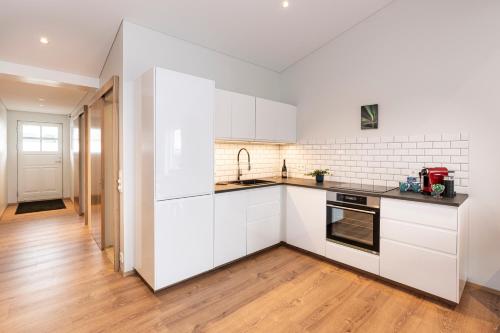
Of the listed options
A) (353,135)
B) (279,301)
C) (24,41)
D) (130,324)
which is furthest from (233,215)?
(24,41)

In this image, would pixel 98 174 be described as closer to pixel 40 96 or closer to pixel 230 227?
pixel 230 227

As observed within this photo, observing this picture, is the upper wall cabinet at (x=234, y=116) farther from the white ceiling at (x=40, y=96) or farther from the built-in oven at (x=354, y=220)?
the white ceiling at (x=40, y=96)

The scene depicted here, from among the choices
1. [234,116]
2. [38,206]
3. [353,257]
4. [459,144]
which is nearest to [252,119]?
[234,116]

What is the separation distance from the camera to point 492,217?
2.40m

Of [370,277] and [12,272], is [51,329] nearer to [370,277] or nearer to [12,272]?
[12,272]

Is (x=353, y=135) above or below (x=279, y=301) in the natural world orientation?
above

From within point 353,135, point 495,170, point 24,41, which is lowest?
point 495,170

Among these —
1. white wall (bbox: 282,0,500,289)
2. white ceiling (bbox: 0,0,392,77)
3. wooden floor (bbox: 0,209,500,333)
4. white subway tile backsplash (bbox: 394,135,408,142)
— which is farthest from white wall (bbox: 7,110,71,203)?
white subway tile backsplash (bbox: 394,135,408,142)

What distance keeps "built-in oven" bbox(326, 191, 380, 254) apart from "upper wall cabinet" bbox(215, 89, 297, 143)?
1.19m

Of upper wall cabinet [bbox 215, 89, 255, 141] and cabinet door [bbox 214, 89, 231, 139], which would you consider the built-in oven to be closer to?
upper wall cabinet [bbox 215, 89, 255, 141]

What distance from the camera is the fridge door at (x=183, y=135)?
2.27m

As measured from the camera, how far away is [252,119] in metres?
3.32

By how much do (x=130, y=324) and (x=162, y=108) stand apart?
1.75 metres

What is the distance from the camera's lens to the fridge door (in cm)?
227
